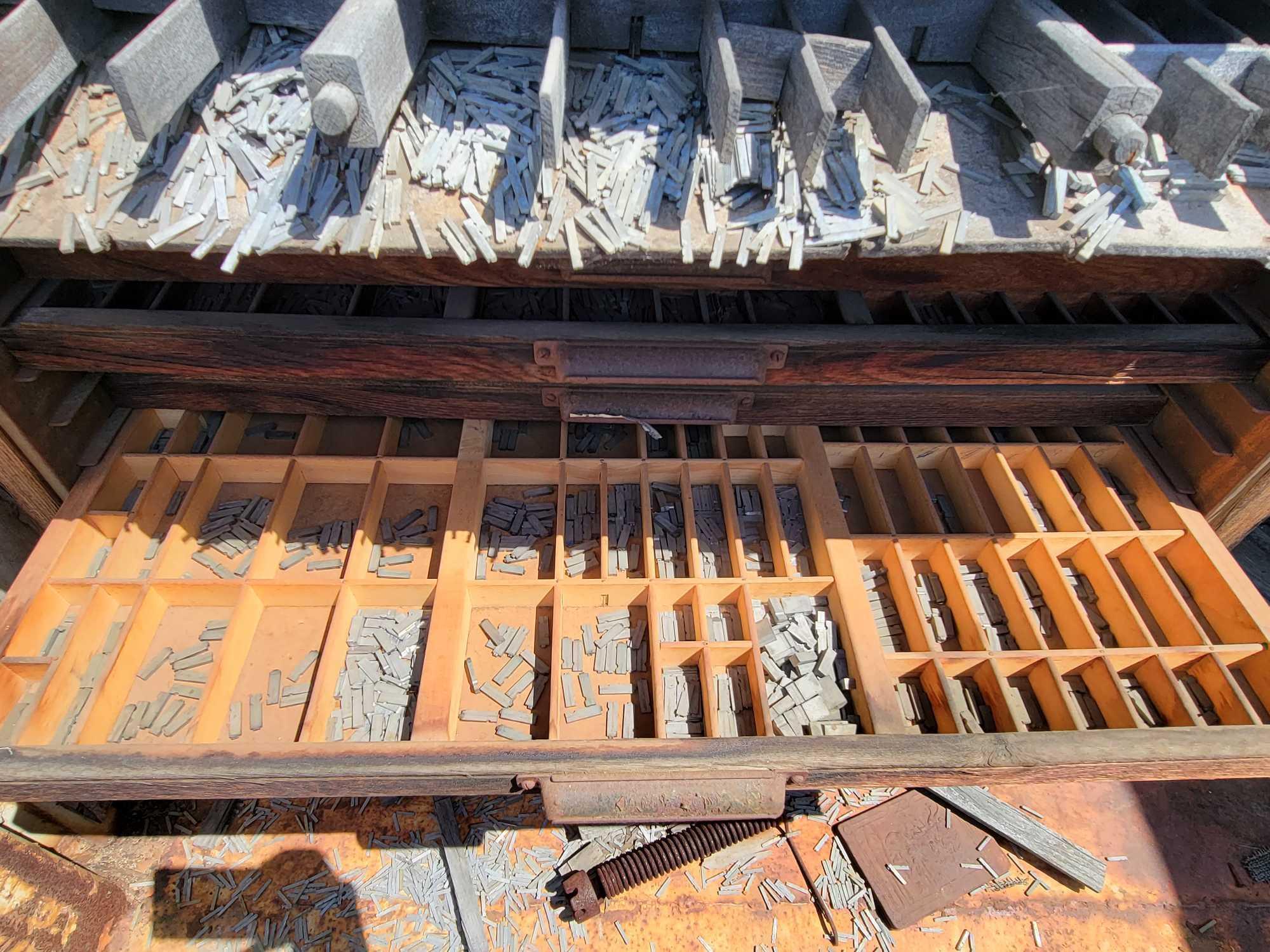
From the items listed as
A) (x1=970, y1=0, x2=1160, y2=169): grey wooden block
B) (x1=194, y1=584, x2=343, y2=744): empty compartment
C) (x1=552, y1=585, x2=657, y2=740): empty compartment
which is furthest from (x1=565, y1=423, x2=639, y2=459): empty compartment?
(x1=970, y1=0, x2=1160, y2=169): grey wooden block

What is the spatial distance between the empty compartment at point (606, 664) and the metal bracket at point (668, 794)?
607 mm

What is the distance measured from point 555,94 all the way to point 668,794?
3.08 m

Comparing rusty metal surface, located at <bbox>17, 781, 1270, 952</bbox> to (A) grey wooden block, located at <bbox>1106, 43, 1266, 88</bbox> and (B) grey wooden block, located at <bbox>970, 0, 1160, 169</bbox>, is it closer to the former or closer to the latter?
(B) grey wooden block, located at <bbox>970, 0, 1160, 169</bbox>

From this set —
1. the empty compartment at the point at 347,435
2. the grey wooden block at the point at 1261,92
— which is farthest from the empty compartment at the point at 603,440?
the grey wooden block at the point at 1261,92

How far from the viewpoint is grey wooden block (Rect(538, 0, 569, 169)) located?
2.32m

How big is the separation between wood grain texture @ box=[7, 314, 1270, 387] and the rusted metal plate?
3.14 metres

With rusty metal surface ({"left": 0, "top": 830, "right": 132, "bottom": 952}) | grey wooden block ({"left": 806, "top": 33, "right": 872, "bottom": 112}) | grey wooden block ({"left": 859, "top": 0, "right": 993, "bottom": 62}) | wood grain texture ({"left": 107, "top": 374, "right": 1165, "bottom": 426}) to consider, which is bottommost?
rusty metal surface ({"left": 0, "top": 830, "right": 132, "bottom": 952})

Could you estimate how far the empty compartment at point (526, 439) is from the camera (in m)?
4.96

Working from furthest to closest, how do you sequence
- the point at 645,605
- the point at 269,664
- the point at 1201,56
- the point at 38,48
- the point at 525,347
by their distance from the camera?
the point at 645,605
the point at 269,664
the point at 525,347
the point at 38,48
the point at 1201,56

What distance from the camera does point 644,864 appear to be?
425cm

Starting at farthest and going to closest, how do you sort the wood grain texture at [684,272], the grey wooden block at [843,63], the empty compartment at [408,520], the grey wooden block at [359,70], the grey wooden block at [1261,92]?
the empty compartment at [408,520]
the wood grain texture at [684,272]
the grey wooden block at [843,63]
the grey wooden block at [1261,92]
the grey wooden block at [359,70]

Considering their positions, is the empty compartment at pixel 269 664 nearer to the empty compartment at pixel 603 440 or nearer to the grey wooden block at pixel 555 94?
the empty compartment at pixel 603 440

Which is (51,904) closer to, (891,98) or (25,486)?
(25,486)

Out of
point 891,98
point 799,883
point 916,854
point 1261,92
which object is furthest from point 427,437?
point 1261,92
